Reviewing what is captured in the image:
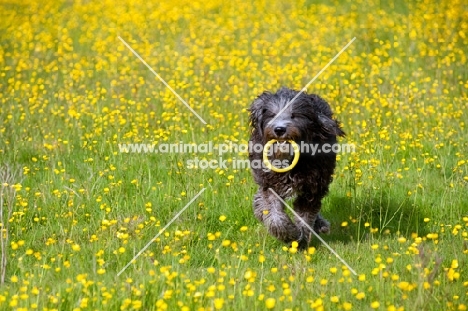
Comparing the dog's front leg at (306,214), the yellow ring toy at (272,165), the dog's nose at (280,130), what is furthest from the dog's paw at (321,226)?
the dog's nose at (280,130)

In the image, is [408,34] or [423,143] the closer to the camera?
[423,143]

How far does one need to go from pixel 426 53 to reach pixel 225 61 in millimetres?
2819

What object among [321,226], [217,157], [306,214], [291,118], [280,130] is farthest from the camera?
[217,157]

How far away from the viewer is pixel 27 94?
9.02m

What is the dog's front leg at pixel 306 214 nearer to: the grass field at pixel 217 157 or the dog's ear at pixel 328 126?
the grass field at pixel 217 157

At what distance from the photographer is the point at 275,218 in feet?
18.4

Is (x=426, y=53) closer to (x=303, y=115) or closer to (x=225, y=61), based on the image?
(x=225, y=61)

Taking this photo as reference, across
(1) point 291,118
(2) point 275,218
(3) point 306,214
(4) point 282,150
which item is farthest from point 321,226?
(1) point 291,118

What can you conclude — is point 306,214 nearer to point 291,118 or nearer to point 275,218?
point 275,218

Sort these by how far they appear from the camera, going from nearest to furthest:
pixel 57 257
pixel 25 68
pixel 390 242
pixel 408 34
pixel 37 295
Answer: pixel 37 295 → pixel 57 257 → pixel 390 242 → pixel 25 68 → pixel 408 34

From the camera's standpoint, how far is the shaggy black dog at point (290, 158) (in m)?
Result: 5.59

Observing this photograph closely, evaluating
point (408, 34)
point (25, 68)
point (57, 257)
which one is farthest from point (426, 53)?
point (57, 257)

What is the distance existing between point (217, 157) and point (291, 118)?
5.47 feet

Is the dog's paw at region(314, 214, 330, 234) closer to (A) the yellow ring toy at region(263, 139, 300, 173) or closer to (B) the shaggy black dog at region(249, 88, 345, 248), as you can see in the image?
(B) the shaggy black dog at region(249, 88, 345, 248)
